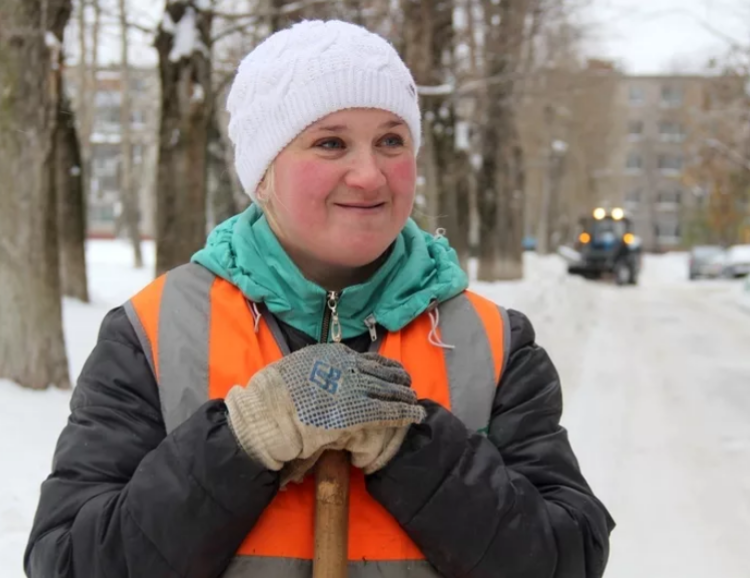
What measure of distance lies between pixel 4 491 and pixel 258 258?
370cm

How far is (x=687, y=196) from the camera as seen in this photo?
7794 centimetres

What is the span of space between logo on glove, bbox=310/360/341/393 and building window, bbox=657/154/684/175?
3205 inches

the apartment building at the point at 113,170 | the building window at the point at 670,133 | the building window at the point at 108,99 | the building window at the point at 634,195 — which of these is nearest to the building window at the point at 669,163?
the building window at the point at 670,133

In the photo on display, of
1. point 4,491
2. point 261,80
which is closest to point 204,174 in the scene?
point 4,491

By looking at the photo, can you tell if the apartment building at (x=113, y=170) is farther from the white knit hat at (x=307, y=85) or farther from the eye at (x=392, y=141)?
the eye at (x=392, y=141)

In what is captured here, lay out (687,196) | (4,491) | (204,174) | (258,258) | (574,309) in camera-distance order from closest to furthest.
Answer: (258,258), (4,491), (204,174), (574,309), (687,196)

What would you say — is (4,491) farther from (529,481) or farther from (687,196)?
(687,196)

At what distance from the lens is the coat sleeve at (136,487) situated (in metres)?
1.53

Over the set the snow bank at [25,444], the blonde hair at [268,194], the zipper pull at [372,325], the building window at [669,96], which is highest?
the building window at [669,96]

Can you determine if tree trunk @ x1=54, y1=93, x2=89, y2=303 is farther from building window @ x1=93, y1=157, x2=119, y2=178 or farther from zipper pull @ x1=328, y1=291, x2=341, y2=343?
building window @ x1=93, y1=157, x2=119, y2=178

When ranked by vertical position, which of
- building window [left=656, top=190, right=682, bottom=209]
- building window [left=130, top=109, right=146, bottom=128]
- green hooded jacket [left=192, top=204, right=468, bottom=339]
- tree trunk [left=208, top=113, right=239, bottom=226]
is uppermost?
building window [left=130, top=109, right=146, bottom=128]

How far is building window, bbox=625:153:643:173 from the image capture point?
78250 millimetres

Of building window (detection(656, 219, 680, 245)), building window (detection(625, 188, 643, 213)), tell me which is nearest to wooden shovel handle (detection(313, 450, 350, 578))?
building window (detection(625, 188, 643, 213))

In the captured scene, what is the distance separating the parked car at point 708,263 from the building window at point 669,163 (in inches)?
1607
